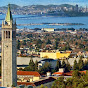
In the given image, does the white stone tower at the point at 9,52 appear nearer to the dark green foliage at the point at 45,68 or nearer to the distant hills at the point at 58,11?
the dark green foliage at the point at 45,68

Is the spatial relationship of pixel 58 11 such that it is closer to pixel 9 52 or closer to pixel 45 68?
pixel 45 68

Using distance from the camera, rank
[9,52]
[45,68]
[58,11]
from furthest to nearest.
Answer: [58,11]
[45,68]
[9,52]

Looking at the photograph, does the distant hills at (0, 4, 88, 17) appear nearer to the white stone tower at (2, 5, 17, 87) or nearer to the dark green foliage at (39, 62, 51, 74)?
the dark green foliage at (39, 62, 51, 74)

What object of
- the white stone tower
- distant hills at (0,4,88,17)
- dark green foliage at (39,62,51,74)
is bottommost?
dark green foliage at (39,62,51,74)

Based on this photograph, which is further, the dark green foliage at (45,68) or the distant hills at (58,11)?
the distant hills at (58,11)

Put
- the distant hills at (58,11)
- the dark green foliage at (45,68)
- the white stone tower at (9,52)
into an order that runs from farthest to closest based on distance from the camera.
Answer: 1. the distant hills at (58,11)
2. the dark green foliage at (45,68)
3. the white stone tower at (9,52)

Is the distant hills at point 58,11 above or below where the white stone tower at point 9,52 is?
above

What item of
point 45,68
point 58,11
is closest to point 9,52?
point 45,68

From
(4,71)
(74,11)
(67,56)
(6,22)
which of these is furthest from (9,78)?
(74,11)

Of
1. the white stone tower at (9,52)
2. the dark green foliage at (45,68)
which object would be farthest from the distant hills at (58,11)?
the white stone tower at (9,52)

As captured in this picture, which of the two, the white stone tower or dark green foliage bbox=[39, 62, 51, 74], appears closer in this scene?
the white stone tower

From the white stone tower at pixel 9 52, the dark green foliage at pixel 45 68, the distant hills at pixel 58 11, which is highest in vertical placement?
the distant hills at pixel 58 11

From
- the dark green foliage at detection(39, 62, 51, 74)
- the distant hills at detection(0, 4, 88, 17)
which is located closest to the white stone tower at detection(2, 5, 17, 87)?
the dark green foliage at detection(39, 62, 51, 74)
